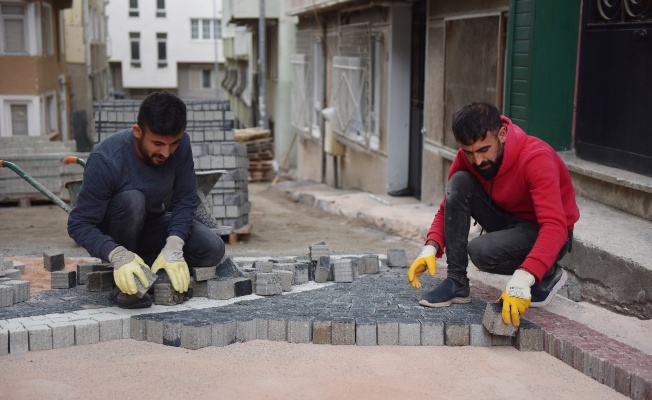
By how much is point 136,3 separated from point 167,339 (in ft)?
147

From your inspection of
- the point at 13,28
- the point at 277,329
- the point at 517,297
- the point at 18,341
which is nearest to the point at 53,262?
the point at 18,341

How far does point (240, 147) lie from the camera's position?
31.4 ft

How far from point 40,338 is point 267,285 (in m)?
1.36

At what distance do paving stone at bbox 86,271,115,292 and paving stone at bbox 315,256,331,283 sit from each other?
1.32 meters

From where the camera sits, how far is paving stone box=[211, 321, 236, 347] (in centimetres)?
416

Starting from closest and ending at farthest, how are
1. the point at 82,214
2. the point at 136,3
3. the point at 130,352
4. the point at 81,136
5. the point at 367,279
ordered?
the point at 130,352 < the point at 82,214 < the point at 367,279 < the point at 81,136 < the point at 136,3

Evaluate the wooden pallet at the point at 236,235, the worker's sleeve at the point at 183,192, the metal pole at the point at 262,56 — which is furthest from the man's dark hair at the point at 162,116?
the metal pole at the point at 262,56

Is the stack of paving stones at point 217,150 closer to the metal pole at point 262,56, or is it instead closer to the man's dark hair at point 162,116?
the man's dark hair at point 162,116

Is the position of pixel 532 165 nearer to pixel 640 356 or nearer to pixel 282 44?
pixel 640 356

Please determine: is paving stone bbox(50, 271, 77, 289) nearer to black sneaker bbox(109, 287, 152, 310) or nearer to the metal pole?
black sneaker bbox(109, 287, 152, 310)

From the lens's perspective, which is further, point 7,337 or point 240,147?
point 240,147

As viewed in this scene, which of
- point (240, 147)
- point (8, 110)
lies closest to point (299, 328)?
point (240, 147)

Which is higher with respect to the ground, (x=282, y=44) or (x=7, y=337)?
(x=282, y=44)

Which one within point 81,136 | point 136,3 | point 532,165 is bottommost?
point 81,136
